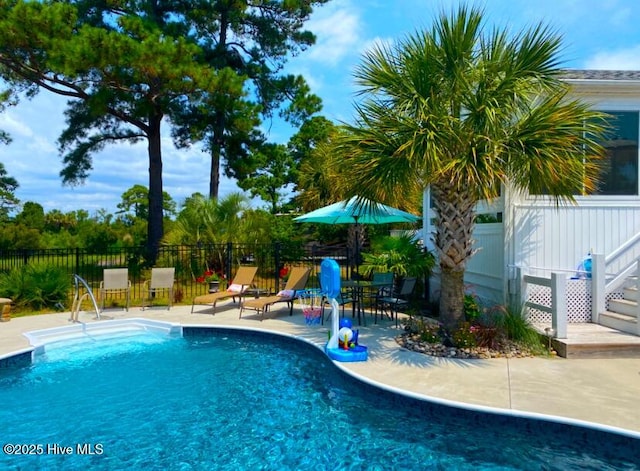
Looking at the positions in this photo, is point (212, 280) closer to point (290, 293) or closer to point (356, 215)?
point (290, 293)

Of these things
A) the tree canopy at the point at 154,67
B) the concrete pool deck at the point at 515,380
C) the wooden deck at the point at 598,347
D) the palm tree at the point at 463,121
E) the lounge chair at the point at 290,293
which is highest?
the tree canopy at the point at 154,67

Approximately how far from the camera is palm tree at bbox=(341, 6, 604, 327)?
5.97 meters

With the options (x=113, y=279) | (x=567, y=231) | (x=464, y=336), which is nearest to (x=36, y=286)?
(x=113, y=279)

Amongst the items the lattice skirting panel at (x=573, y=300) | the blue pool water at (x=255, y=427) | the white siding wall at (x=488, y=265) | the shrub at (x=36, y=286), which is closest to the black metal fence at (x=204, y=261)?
the shrub at (x=36, y=286)

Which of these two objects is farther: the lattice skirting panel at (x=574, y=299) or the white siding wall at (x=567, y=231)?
the white siding wall at (x=567, y=231)

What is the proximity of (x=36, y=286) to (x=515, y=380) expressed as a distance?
37.1 feet

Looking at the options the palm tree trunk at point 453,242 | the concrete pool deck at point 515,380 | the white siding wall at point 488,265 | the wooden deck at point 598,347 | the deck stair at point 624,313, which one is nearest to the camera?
the concrete pool deck at point 515,380

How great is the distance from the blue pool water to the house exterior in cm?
410

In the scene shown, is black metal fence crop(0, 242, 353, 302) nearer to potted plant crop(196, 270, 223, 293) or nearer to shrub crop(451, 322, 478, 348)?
potted plant crop(196, 270, 223, 293)

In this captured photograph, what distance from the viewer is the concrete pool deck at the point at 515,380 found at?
4520 mm

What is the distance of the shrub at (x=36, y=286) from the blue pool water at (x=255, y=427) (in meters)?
4.63

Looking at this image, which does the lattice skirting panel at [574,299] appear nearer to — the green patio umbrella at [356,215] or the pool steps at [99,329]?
the green patio umbrella at [356,215]

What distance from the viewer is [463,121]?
6.46 meters

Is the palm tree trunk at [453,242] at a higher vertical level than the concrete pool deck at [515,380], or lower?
higher
